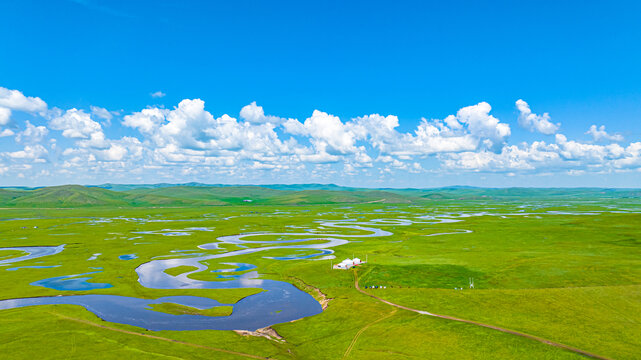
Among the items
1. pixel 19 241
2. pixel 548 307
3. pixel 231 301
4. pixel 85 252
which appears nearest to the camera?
pixel 548 307

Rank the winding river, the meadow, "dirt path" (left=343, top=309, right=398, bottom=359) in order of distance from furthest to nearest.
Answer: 1. the winding river
2. "dirt path" (left=343, top=309, right=398, bottom=359)
3. the meadow

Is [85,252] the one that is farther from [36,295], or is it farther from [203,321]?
Answer: [203,321]

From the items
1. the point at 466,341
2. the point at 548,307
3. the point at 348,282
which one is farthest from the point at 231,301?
the point at 548,307

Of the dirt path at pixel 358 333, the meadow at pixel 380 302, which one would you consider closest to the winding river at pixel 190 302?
the meadow at pixel 380 302

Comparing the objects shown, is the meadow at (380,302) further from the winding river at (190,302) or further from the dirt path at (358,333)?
the winding river at (190,302)

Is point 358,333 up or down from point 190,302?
up

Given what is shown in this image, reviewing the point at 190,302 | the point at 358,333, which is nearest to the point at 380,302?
the point at 358,333

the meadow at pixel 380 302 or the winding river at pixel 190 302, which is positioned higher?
the meadow at pixel 380 302

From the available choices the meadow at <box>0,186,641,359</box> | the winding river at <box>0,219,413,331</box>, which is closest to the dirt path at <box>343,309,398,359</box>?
the meadow at <box>0,186,641,359</box>

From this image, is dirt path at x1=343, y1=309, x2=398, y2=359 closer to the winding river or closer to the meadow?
the meadow

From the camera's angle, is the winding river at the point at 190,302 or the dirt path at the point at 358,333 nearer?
the dirt path at the point at 358,333

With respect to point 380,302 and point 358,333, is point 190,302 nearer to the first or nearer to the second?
point 358,333
